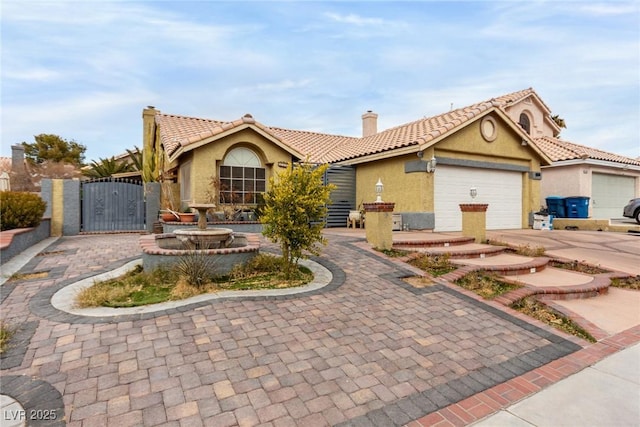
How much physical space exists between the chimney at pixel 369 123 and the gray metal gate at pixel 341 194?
6.93 meters

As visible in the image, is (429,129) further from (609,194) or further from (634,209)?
(609,194)

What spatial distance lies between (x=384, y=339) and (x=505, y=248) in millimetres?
7201

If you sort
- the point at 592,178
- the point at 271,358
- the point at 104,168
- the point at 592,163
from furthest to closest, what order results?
the point at 592,178, the point at 592,163, the point at 104,168, the point at 271,358

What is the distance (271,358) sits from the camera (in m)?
3.88

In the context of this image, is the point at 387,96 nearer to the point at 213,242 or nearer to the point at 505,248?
the point at 505,248

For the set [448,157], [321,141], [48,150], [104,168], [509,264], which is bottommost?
[509,264]

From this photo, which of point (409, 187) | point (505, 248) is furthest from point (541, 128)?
point (505, 248)

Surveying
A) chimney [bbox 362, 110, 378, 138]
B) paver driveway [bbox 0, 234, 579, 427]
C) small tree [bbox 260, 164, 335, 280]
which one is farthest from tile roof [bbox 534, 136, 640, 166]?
paver driveway [bbox 0, 234, 579, 427]

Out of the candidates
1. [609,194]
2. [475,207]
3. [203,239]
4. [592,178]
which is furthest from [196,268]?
[609,194]

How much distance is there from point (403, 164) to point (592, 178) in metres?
12.4

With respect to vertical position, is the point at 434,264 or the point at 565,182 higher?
the point at 565,182

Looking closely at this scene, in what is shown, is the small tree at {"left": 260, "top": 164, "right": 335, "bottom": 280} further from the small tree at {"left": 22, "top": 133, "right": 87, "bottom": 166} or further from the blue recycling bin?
the small tree at {"left": 22, "top": 133, "right": 87, "bottom": 166}

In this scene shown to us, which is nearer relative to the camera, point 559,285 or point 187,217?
point 559,285

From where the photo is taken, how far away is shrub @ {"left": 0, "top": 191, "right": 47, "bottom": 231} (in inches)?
378
